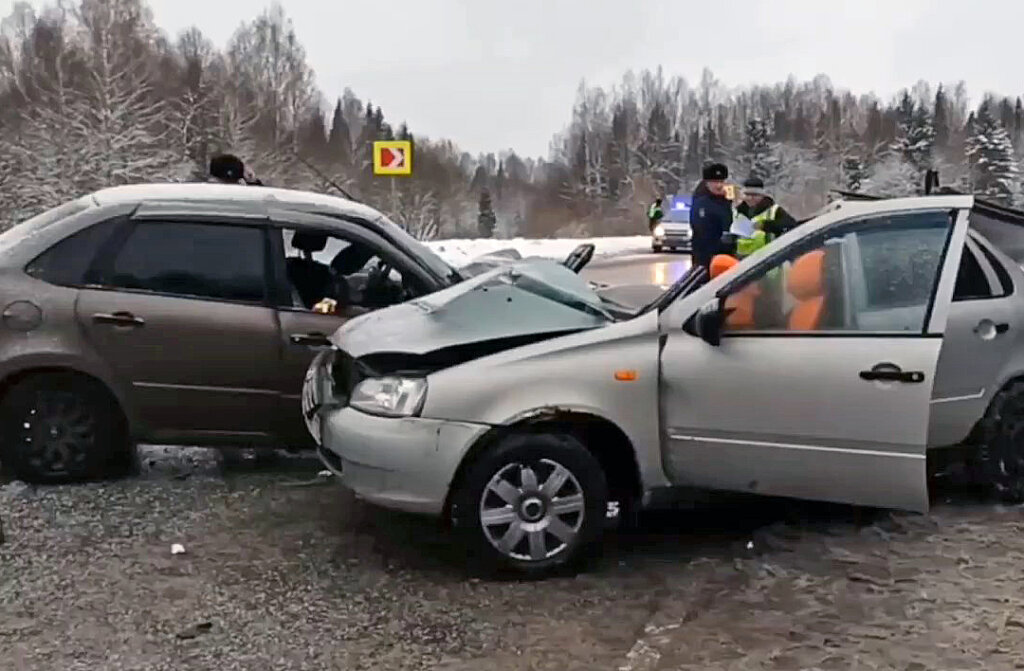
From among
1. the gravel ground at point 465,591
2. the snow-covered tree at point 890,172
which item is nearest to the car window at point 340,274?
the gravel ground at point 465,591

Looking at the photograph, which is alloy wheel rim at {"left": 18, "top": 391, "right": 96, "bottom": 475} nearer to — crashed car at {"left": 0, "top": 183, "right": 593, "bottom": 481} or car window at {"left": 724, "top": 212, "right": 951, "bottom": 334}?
crashed car at {"left": 0, "top": 183, "right": 593, "bottom": 481}

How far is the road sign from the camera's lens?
637 inches

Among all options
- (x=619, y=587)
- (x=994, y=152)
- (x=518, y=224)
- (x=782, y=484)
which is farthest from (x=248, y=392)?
(x=518, y=224)

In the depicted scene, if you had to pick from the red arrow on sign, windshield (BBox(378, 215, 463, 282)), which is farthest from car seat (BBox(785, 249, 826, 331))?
the red arrow on sign

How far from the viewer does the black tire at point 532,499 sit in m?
4.64

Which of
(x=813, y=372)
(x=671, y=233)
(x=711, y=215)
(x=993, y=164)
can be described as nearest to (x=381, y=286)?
(x=813, y=372)

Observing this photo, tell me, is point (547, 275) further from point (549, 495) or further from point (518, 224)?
point (518, 224)

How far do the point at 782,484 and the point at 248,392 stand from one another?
291cm

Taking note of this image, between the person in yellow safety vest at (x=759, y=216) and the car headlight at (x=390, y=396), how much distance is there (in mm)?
4412

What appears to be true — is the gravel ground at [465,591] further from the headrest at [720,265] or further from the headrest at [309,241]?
the headrest at [309,241]

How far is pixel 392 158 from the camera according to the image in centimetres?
1631

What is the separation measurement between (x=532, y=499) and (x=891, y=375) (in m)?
1.57

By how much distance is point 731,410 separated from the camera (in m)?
4.72

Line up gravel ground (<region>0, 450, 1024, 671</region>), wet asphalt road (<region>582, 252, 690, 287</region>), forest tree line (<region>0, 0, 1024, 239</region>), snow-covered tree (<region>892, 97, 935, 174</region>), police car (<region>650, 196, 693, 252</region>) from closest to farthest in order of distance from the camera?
gravel ground (<region>0, 450, 1024, 671</region>), wet asphalt road (<region>582, 252, 690, 287</region>), police car (<region>650, 196, 693, 252</region>), forest tree line (<region>0, 0, 1024, 239</region>), snow-covered tree (<region>892, 97, 935, 174</region>)
